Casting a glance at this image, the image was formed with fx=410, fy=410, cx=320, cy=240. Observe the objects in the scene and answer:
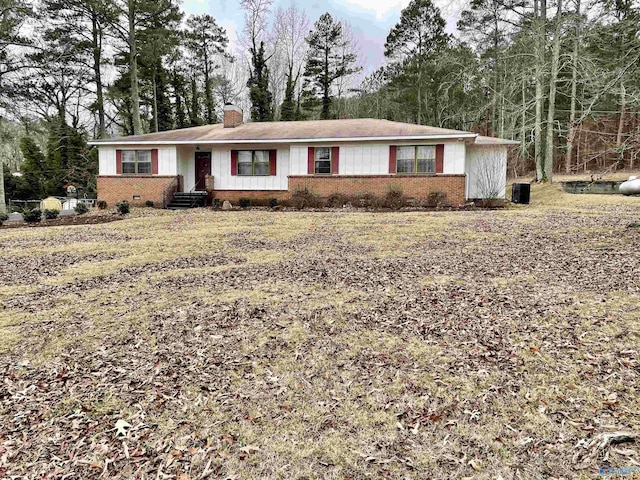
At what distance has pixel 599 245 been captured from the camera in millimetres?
6828

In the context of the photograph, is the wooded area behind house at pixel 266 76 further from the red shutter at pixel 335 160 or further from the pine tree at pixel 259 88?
the red shutter at pixel 335 160

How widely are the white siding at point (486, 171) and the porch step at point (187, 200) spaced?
424 inches

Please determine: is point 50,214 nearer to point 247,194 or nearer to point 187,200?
point 187,200

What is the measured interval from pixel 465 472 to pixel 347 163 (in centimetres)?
1416

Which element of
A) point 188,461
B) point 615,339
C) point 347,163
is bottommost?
point 188,461

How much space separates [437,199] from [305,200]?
4.86m

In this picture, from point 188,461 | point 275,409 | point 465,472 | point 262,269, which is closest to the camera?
point 465,472

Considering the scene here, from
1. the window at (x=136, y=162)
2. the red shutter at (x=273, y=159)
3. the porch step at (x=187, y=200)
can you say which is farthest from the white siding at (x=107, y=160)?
the red shutter at (x=273, y=159)

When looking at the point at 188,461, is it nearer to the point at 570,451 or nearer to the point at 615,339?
the point at 570,451

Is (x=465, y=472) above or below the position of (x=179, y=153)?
below

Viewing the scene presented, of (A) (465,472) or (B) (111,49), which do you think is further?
(B) (111,49)

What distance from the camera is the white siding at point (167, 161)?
16.8m

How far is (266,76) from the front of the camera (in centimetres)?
3072

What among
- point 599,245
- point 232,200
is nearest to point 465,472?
point 599,245
